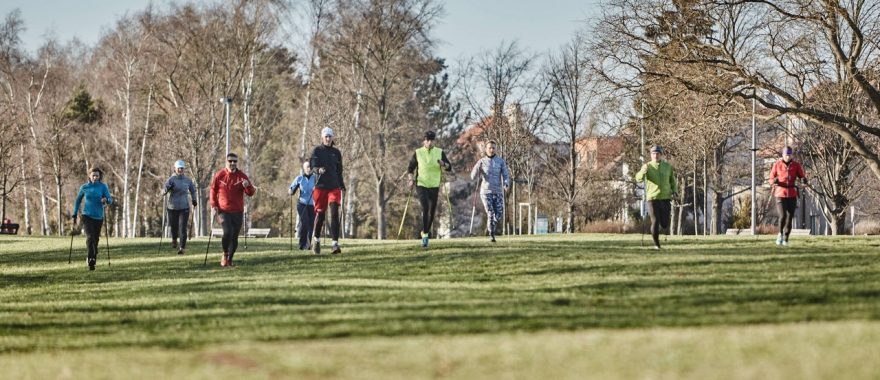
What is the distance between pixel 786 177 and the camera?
2283 centimetres

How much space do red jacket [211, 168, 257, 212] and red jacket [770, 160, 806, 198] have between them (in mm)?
10027

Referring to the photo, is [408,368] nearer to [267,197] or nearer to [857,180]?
[857,180]

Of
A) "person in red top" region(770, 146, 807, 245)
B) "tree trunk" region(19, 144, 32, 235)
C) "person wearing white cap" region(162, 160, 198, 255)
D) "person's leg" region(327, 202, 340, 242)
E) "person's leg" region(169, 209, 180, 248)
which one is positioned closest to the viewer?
"person's leg" region(327, 202, 340, 242)

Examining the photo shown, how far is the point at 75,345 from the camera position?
11.5 meters

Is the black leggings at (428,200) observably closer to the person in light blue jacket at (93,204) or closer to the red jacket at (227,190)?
the red jacket at (227,190)

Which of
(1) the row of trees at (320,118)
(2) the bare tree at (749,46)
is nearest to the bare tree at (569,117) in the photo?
(1) the row of trees at (320,118)

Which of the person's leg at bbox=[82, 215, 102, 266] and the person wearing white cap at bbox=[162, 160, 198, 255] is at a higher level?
the person wearing white cap at bbox=[162, 160, 198, 255]

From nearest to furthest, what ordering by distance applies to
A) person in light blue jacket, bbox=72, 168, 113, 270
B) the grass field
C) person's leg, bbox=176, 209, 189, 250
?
the grass field < person in light blue jacket, bbox=72, 168, 113, 270 < person's leg, bbox=176, 209, 189, 250

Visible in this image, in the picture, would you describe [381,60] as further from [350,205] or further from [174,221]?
[174,221]

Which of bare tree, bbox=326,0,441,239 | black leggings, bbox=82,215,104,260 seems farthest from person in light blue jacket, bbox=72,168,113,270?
bare tree, bbox=326,0,441,239

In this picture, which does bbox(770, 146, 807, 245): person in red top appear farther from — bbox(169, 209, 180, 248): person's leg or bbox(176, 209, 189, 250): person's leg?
bbox(169, 209, 180, 248): person's leg

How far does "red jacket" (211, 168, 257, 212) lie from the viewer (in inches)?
825

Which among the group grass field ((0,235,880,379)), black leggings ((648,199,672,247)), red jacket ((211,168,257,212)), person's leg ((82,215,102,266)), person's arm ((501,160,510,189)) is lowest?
grass field ((0,235,880,379))

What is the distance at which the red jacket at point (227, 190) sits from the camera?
2095 cm
